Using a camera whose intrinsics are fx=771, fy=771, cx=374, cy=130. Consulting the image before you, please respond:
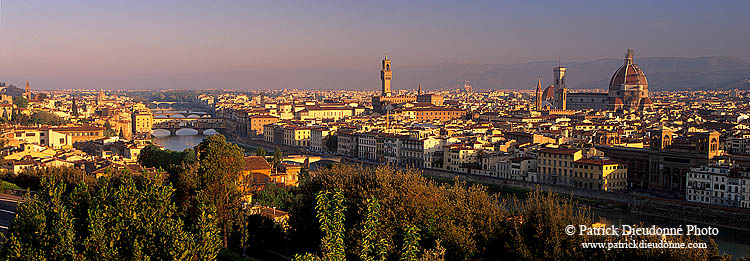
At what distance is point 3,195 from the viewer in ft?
43.4

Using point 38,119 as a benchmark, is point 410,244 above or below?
above

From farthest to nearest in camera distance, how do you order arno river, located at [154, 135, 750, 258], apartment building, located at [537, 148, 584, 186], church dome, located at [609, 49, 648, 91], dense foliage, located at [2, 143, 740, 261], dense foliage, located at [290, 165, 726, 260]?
1. church dome, located at [609, 49, 648, 91]
2. apartment building, located at [537, 148, 584, 186]
3. arno river, located at [154, 135, 750, 258]
4. dense foliage, located at [290, 165, 726, 260]
5. dense foliage, located at [2, 143, 740, 261]

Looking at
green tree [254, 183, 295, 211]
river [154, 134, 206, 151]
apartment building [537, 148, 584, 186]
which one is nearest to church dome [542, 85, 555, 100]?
river [154, 134, 206, 151]

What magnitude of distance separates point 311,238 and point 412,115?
40311mm

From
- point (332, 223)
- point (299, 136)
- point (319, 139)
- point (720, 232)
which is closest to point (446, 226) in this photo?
point (332, 223)

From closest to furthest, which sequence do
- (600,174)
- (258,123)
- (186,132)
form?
1. (600,174)
2. (258,123)
3. (186,132)

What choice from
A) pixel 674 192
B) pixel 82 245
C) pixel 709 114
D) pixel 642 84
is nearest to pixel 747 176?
pixel 674 192

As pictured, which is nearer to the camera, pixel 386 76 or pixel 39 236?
pixel 39 236

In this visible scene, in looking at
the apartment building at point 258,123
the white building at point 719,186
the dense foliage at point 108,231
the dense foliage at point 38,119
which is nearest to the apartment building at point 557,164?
the white building at point 719,186

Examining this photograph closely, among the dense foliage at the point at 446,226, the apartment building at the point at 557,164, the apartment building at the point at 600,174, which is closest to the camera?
the dense foliage at the point at 446,226

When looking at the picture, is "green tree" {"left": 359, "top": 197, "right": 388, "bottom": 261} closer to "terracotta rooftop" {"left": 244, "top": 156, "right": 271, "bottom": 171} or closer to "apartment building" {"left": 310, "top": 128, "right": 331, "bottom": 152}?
"terracotta rooftop" {"left": 244, "top": 156, "right": 271, "bottom": 171}

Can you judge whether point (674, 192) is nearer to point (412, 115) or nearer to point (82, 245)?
point (82, 245)

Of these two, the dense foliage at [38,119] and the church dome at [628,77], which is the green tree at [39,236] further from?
the church dome at [628,77]

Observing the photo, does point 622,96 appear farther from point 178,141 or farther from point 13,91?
point 13,91
